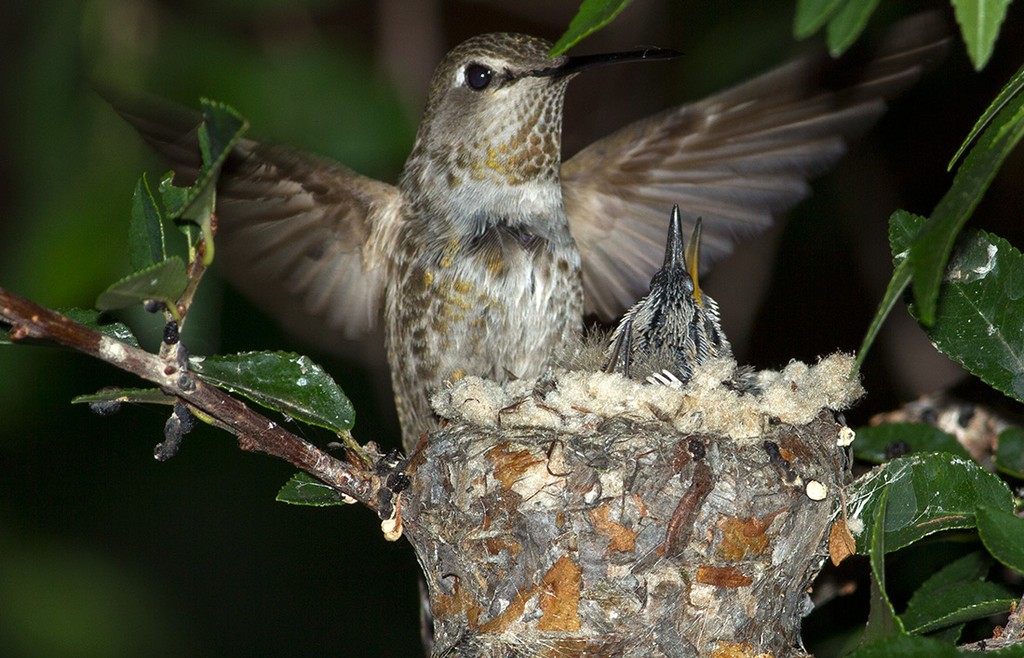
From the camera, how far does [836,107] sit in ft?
9.15

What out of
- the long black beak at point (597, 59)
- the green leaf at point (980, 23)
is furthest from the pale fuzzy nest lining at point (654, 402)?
the green leaf at point (980, 23)

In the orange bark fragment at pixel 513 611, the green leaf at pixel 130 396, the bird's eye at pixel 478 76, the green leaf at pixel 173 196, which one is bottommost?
the orange bark fragment at pixel 513 611

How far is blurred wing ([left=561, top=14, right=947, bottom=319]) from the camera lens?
2686 mm

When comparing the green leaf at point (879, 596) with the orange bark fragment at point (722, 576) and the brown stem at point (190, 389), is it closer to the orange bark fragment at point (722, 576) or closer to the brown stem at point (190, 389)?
the orange bark fragment at point (722, 576)

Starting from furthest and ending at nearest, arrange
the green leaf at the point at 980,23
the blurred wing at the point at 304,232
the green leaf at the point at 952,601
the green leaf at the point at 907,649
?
the blurred wing at the point at 304,232 < the green leaf at the point at 952,601 < the green leaf at the point at 907,649 < the green leaf at the point at 980,23

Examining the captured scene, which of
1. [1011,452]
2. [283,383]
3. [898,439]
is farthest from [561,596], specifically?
[1011,452]

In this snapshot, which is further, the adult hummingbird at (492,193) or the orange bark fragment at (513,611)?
the adult hummingbird at (492,193)

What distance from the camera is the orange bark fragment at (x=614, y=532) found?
7.42 ft

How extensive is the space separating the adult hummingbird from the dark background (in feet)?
0.46

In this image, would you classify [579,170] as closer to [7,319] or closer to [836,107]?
[836,107]

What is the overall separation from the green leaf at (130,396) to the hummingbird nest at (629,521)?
690mm

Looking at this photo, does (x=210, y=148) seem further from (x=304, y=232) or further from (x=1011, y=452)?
(x=1011, y=452)

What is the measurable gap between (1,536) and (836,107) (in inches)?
133

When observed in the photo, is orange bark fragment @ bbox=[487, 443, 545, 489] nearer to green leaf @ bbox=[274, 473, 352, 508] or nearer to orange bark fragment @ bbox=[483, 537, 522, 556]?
orange bark fragment @ bbox=[483, 537, 522, 556]
